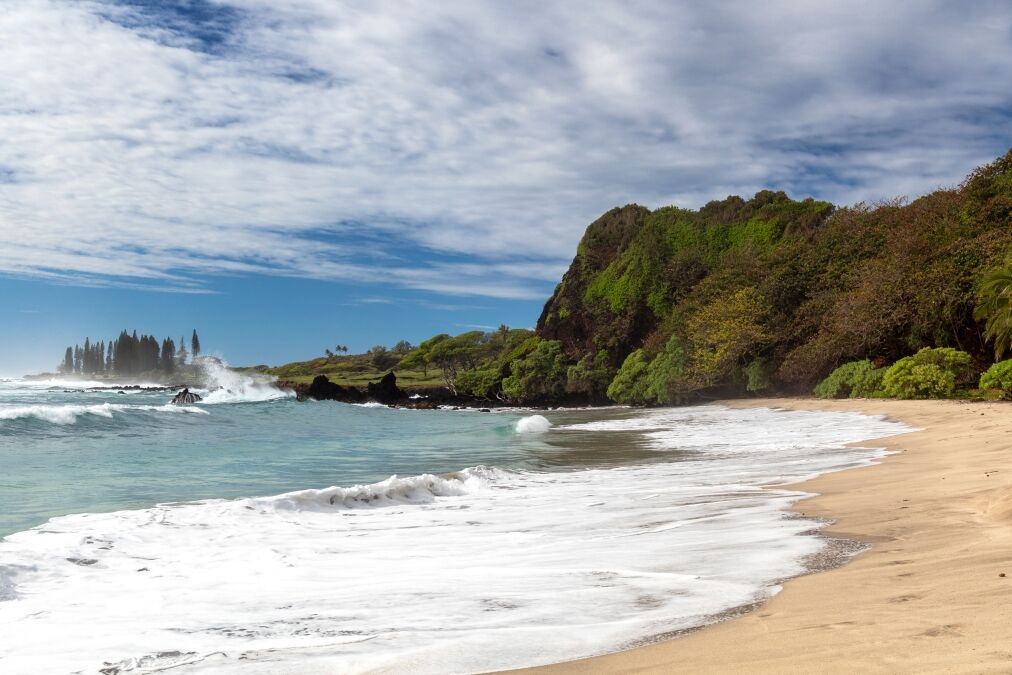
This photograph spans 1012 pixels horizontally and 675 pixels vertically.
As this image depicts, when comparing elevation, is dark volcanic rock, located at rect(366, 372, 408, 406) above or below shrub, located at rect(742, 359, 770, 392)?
below

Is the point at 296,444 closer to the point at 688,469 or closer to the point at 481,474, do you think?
the point at 481,474

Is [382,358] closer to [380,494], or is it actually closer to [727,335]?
[727,335]

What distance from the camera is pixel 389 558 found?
622 cm

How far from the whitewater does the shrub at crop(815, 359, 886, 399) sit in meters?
16.5

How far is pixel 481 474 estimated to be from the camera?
12.3 m

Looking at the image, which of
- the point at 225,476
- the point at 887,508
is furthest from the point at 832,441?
the point at 225,476

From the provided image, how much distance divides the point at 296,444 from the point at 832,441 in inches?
574

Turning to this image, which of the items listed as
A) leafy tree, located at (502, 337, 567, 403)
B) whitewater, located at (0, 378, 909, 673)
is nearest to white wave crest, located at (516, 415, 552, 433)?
whitewater, located at (0, 378, 909, 673)

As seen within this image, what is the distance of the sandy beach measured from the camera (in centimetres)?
272

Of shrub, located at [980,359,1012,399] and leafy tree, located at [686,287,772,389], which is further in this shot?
leafy tree, located at [686,287,772,389]

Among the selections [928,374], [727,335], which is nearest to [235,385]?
[727,335]

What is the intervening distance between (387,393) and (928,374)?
5634cm

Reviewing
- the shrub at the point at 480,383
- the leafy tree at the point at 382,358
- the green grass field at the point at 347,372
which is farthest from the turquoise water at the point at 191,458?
the leafy tree at the point at 382,358

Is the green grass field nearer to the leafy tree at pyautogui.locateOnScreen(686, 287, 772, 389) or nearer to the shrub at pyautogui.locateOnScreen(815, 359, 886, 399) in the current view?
the leafy tree at pyautogui.locateOnScreen(686, 287, 772, 389)
